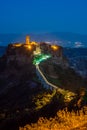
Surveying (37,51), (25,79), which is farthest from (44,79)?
(37,51)

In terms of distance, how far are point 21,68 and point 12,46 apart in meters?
6.97

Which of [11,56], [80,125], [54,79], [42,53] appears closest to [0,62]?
[11,56]

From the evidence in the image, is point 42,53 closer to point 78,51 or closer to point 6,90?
point 6,90

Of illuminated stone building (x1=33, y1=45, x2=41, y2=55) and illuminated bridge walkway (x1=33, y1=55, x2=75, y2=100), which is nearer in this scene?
illuminated bridge walkway (x1=33, y1=55, x2=75, y2=100)

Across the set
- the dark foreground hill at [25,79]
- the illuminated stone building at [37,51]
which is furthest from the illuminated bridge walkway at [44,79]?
the illuminated stone building at [37,51]

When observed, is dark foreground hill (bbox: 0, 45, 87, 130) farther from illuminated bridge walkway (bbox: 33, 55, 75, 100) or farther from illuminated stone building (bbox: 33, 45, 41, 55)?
illuminated stone building (bbox: 33, 45, 41, 55)

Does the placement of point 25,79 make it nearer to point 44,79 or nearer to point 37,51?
point 44,79

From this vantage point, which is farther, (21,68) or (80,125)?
(21,68)

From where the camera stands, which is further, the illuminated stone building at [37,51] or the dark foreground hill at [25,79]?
the illuminated stone building at [37,51]

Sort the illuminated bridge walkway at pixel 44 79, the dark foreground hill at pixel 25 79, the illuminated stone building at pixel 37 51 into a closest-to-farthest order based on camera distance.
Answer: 1. the illuminated bridge walkway at pixel 44 79
2. the dark foreground hill at pixel 25 79
3. the illuminated stone building at pixel 37 51

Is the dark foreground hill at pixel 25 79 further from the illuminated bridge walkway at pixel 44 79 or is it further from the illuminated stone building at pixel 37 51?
the illuminated stone building at pixel 37 51

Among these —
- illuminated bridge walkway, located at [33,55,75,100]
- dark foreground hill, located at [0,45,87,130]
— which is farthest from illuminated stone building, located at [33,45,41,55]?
dark foreground hill, located at [0,45,87,130]

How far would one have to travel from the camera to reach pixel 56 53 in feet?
232

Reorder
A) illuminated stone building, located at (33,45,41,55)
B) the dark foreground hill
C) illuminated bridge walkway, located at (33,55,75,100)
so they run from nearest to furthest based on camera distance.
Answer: illuminated bridge walkway, located at (33,55,75,100)
the dark foreground hill
illuminated stone building, located at (33,45,41,55)
